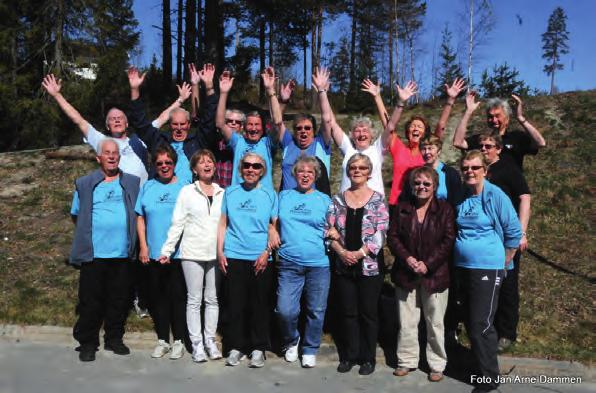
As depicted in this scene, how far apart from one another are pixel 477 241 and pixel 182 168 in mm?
2918

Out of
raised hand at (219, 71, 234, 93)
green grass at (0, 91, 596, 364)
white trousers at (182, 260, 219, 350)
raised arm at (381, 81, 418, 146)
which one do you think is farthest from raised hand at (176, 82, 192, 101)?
green grass at (0, 91, 596, 364)

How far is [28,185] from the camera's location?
970 cm

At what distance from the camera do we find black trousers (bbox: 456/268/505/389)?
13.0ft

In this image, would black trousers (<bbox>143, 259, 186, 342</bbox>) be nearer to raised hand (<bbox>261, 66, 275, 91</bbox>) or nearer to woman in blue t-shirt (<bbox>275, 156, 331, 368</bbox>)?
woman in blue t-shirt (<bbox>275, 156, 331, 368</bbox>)

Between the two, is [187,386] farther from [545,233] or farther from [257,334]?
[545,233]

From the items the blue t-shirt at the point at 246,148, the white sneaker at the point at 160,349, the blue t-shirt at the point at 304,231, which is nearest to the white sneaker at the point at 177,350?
the white sneaker at the point at 160,349

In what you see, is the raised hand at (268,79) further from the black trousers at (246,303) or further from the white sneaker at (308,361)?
the white sneaker at (308,361)

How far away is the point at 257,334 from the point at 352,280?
1.03m

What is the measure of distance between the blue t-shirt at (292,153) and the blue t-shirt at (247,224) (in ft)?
1.39

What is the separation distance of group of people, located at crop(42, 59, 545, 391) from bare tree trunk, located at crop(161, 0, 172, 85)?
18462 millimetres

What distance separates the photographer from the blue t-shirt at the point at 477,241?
3979 mm

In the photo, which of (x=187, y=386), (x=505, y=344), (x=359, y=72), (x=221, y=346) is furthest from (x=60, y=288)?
(x=359, y=72)

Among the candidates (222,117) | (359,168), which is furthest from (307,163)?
(222,117)

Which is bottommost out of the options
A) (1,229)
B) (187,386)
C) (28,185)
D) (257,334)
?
(187,386)
